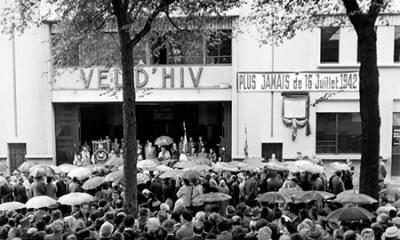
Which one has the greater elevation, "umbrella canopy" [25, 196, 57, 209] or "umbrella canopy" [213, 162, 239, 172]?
"umbrella canopy" [213, 162, 239, 172]

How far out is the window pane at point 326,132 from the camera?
71.9 feet

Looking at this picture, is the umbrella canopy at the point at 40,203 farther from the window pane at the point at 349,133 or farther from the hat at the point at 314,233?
the window pane at the point at 349,133

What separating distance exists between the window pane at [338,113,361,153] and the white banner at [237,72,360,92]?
4.59 ft

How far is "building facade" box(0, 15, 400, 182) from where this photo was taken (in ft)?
70.4

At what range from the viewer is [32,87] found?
2227 centimetres

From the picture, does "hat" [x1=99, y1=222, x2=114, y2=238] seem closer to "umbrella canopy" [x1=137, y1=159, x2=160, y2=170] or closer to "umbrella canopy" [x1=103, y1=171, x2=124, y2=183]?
"umbrella canopy" [x1=103, y1=171, x2=124, y2=183]

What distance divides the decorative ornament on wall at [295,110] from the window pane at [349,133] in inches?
63.8

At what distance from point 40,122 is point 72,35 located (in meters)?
10.8

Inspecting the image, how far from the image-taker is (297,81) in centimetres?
2156

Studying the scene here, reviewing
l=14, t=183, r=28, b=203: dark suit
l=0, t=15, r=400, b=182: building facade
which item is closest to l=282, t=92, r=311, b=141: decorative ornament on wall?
l=0, t=15, r=400, b=182: building facade

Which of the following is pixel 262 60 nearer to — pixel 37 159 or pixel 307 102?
pixel 307 102

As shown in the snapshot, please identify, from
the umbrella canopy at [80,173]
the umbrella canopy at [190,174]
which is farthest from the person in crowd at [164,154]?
the umbrella canopy at [190,174]

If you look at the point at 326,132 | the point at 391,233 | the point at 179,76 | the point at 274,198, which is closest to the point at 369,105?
the point at 274,198

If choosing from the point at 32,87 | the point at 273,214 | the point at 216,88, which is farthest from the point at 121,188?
the point at 32,87
